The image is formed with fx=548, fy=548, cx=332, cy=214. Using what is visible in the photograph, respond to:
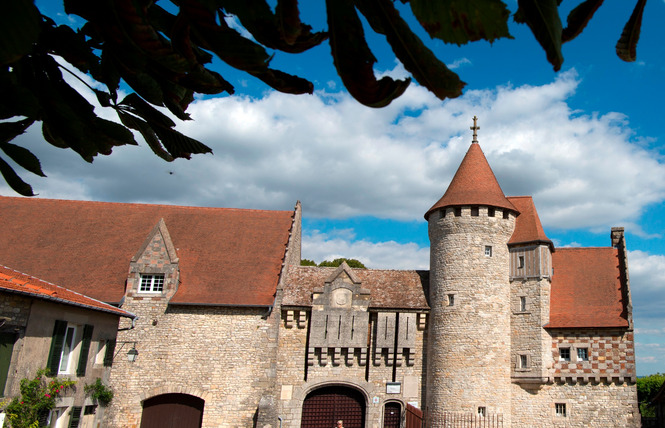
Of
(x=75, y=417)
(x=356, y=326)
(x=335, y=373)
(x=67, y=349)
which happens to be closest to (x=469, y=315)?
(x=356, y=326)

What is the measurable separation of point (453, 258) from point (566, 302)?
5.20 m

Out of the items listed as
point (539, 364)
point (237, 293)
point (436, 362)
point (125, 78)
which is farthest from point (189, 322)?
point (125, 78)

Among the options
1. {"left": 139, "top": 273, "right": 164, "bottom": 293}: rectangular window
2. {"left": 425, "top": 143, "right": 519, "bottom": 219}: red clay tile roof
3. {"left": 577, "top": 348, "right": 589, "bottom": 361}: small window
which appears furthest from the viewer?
{"left": 425, "top": 143, "right": 519, "bottom": 219}: red clay tile roof

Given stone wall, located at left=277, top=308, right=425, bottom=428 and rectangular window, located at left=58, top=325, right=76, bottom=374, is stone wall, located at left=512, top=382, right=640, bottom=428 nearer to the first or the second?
stone wall, located at left=277, top=308, right=425, bottom=428

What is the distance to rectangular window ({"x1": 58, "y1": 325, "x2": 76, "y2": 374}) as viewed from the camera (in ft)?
49.1

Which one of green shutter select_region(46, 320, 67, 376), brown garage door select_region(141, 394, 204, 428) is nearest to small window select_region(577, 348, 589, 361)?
brown garage door select_region(141, 394, 204, 428)

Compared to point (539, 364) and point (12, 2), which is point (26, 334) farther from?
point (539, 364)

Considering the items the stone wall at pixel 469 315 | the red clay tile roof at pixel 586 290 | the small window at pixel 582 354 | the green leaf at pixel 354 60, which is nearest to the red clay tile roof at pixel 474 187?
the stone wall at pixel 469 315

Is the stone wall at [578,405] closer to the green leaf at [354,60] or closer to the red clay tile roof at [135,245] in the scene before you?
the red clay tile roof at [135,245]

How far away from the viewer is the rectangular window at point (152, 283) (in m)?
21.3

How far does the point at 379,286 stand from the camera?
23906 mm

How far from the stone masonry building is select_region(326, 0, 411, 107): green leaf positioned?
19.7m

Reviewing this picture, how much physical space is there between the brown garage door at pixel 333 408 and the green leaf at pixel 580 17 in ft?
70.3

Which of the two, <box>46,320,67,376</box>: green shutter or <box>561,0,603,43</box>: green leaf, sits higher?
<box>561,0,603,43</box>: green leaf
